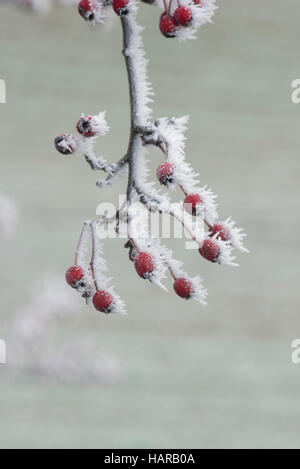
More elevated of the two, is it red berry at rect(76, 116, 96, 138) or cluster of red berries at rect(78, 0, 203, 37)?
cluster of red berries at rect(78, 0, 203, 37)

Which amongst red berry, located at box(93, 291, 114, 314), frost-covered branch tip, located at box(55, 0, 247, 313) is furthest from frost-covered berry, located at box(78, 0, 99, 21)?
red berry, located at box(93, 291, 114, 314)

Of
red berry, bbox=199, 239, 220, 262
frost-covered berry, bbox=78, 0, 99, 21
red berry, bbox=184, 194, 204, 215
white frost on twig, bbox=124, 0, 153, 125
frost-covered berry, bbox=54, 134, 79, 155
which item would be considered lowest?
red berry, bbox=199, 239, 220, 262

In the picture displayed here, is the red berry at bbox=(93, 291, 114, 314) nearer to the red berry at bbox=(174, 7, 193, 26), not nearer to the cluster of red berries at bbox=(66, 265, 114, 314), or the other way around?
the cluster of red berries at bbox=(66, 265, 114, 314)

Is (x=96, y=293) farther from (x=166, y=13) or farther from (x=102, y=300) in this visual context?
(x=166, y=13)

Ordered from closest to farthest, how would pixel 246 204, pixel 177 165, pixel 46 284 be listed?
pixel 177 165
pixel 46 284
pixel 246 204

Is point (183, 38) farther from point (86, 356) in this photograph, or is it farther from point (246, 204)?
point (246, 204)

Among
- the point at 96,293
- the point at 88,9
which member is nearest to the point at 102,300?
the point at 96,293

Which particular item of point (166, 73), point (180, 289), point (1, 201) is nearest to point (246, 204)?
point (166, 73)
